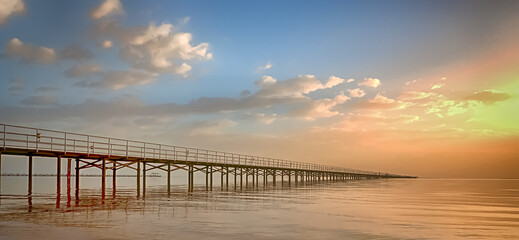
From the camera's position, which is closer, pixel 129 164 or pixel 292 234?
pixel 292 234

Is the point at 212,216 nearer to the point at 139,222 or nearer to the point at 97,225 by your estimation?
the point at 139,222

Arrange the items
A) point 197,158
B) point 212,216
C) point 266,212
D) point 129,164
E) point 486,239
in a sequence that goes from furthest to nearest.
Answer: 1. point 197,158
2. point 129,164
3. point 266,212
4. point 212,216
5. point 486,239

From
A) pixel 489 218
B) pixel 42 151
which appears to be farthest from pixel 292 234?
pixel 42 151

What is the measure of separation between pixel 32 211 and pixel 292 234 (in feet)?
36.5

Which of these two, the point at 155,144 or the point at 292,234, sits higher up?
the point at 155,144

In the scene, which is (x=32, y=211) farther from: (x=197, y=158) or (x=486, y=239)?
(x=197, y=158)

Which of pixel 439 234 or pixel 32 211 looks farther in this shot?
pixel 32 211

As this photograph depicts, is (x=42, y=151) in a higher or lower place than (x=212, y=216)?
higher

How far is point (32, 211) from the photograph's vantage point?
1702 cm

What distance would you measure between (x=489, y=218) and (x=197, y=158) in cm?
2769

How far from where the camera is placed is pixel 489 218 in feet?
54.4

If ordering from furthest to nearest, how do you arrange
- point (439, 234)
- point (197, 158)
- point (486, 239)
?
point (197, 158) < point (439, 234) < point (486, 239)

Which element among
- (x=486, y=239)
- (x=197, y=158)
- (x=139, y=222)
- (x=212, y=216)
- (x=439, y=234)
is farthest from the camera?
(x=197, y=158)

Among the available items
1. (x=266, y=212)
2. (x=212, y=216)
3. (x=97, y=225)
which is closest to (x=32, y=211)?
(x=97, y=225)
